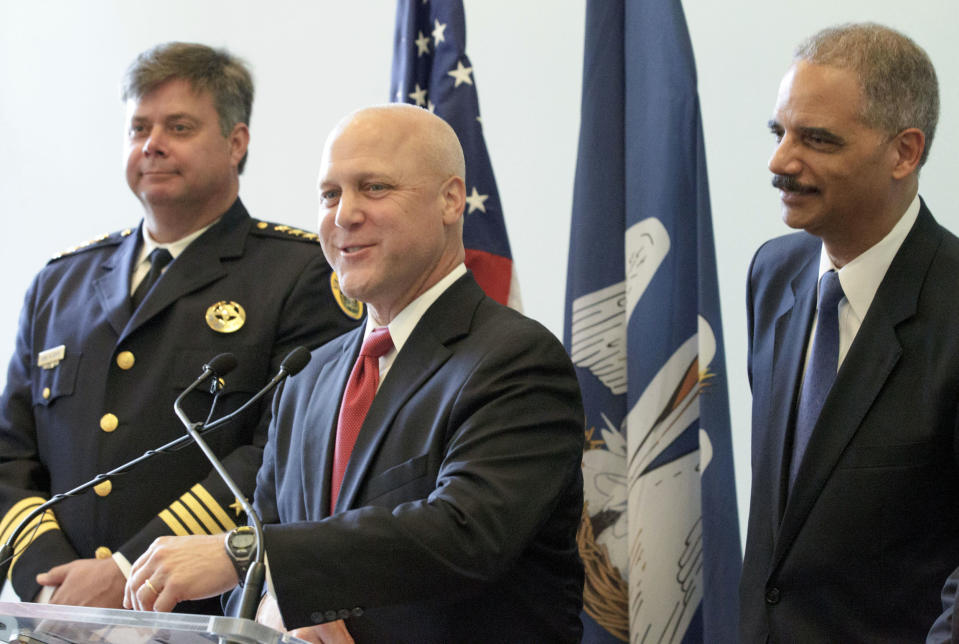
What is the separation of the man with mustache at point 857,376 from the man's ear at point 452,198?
22.2 inches

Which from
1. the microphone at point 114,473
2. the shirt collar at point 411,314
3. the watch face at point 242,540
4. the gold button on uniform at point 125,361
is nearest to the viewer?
the watch face at point 242,540

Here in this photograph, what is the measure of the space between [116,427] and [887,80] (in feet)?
5.61

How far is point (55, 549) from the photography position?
7.83ft

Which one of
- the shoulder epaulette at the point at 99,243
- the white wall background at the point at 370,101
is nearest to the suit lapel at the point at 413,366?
the shoulder epaulette at the point at 99,243

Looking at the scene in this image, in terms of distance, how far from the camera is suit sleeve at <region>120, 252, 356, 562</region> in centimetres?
230

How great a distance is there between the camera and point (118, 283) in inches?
104

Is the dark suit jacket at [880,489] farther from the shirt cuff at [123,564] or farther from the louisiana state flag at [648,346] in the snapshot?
the shirt cuff at [123,564]

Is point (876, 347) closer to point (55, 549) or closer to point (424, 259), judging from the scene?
point (424, 259)

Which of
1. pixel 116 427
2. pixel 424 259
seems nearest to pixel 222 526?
pixel 116 427

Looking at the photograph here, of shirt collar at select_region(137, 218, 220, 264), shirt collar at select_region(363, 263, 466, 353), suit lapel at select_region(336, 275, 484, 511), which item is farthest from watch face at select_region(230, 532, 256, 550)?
shirt collar at select_region(137, 218, 220, 264)

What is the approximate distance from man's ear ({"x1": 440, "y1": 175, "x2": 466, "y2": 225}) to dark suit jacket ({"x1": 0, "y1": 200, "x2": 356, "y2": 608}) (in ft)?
2.15

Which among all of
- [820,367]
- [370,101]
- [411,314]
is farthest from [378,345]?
[370,101]

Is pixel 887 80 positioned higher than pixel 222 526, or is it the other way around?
pixel 887 80

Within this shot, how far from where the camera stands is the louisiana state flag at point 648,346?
253 centimetres
